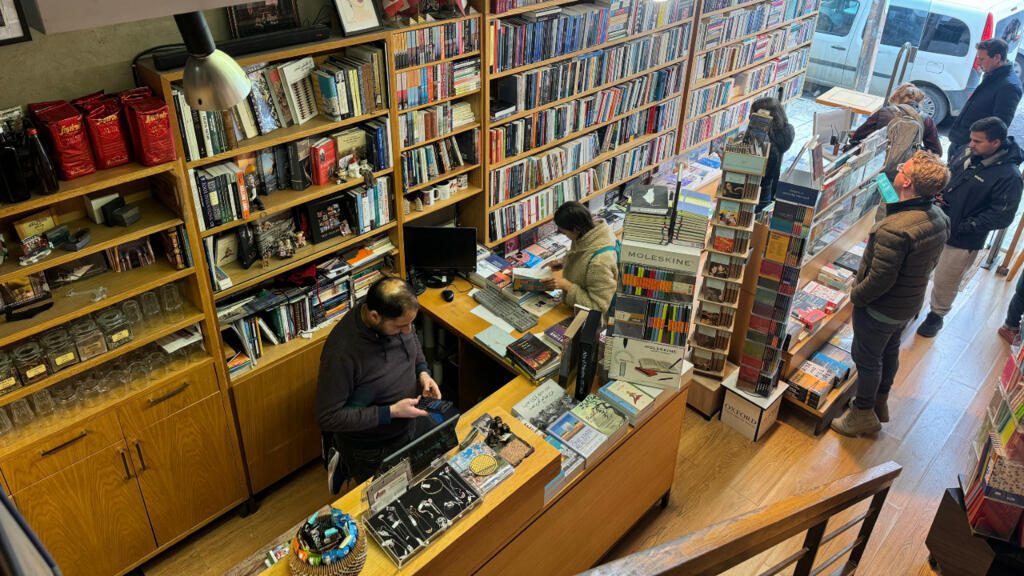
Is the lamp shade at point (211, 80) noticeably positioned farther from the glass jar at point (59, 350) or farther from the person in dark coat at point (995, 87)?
the person in dark coat at point (995, 87)

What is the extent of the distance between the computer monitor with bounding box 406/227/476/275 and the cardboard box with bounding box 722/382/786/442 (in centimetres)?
191

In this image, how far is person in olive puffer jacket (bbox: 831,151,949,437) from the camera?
3953 millimetres

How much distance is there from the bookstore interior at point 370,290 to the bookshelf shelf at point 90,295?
0.01 meters

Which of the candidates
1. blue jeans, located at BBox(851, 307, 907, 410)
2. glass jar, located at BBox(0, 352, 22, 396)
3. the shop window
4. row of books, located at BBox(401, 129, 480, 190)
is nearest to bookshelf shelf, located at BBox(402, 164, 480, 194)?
row of books, located at BBox(401, 129, 480, 190)

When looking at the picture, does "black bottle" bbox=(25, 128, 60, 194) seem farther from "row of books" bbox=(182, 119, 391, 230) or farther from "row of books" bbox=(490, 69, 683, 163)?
"row of books" bbox=(490, 69, 683, 163)

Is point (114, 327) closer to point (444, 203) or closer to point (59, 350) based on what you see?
point (59, 350)

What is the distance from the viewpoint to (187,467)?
3824 millimetres

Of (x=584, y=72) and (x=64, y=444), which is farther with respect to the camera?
(x=584, y=72)

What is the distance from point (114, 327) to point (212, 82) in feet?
4.85

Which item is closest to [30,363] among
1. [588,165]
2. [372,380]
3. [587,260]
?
[372,380]

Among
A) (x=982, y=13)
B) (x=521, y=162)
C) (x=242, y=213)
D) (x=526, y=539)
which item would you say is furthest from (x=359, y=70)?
(x=982, y=13)

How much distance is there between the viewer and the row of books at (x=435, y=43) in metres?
4.09

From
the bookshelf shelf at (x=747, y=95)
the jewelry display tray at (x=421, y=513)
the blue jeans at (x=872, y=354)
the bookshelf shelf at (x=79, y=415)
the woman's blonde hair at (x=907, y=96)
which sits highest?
the woman's blonde hair at (x=907, y=96)

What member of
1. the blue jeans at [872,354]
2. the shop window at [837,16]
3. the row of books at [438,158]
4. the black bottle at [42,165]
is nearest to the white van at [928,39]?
the shop window at [837,16]
